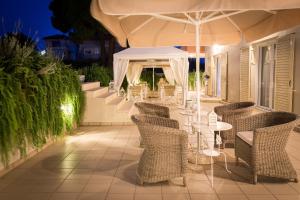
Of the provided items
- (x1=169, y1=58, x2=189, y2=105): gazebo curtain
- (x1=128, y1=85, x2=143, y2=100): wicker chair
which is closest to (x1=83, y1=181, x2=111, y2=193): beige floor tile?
(x1=169, y1=58, x2=189, y2=105): gazebo curtain

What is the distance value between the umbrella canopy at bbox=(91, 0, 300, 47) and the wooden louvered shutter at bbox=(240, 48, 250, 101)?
5.15 meters

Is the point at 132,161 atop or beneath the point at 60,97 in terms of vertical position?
beneath

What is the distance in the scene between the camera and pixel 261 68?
991 centimetres

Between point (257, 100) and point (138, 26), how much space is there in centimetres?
626

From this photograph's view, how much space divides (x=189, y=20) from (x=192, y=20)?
12 centimetres

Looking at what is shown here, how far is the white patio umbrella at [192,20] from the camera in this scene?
9.51 feet

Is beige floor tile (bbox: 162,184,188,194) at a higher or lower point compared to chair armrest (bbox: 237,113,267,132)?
lower

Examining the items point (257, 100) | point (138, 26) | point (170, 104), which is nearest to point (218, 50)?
point (170, 104)

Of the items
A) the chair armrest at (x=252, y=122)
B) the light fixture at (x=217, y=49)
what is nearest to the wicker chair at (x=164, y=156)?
the chair armrest at (x=252, y=122)

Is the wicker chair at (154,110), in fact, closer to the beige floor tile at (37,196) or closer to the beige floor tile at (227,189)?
the beige floor tile at (227,189)

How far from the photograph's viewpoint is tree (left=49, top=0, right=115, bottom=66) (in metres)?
18.5

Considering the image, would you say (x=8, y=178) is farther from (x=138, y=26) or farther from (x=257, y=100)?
(x=257, y=100)

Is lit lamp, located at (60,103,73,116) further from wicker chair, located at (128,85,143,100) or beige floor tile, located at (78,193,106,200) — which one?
wicker chair, located at (128,85,143,100)

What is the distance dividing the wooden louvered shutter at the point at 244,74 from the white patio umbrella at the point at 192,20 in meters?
5.15
